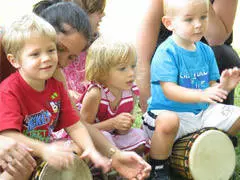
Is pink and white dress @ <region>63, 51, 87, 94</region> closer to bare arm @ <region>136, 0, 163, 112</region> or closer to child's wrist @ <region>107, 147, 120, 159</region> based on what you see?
bare arm @ <region>136, 0, 163, 112</region>

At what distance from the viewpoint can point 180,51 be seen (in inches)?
131

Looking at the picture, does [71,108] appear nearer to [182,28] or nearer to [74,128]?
[74,128]

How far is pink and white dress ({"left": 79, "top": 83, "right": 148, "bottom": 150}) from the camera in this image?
3.25 m

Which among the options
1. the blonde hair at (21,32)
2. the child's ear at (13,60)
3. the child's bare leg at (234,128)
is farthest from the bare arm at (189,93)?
the child's ear at (13,60)

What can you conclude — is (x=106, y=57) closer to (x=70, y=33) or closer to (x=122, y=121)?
(x=70, y=33)

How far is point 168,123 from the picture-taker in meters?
3.08

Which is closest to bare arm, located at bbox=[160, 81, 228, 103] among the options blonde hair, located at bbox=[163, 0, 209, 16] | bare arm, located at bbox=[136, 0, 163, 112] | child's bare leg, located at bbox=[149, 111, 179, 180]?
child's bare leg, located at bbox=[149, 111, 179, 180]

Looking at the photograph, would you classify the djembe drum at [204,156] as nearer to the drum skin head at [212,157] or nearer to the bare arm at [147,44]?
the drum skin head at [212,157]

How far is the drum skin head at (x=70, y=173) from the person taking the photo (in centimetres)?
253

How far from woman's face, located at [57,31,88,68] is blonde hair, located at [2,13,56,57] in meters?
0.31

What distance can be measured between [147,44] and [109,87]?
2.66 ft

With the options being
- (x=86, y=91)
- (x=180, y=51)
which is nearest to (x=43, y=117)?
(x=86, y=91)

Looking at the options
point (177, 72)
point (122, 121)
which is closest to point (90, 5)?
point (177, 72)

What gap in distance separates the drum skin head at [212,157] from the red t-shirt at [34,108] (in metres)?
0.74
